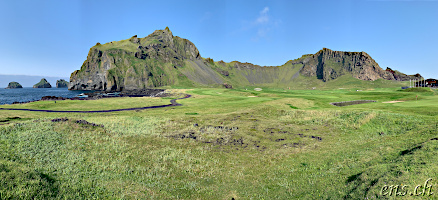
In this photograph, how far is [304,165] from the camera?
1588cm

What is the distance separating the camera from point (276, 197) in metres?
11.9

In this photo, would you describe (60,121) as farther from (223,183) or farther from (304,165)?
(304,165)

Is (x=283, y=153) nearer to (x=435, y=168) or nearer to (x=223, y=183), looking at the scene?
(x=223, y=183)

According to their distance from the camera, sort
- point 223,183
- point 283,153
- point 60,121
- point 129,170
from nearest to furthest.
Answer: point 223,183, point 129,170, point 283,153, point 60,121

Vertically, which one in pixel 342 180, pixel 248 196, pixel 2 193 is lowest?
pixel 248 196

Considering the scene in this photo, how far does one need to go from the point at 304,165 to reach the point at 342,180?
12.9 feet

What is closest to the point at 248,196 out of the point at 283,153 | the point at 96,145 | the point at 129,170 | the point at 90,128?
the point at 283,153

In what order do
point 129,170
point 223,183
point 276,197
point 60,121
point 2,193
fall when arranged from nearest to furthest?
point 2,193
point 276,197
point 223,183
point 129,170
point 60,121

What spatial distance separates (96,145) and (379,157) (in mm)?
25289

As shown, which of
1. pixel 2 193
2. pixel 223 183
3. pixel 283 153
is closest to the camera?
pixel 2 193

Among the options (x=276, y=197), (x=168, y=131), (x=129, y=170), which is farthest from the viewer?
(x=168, y=131)

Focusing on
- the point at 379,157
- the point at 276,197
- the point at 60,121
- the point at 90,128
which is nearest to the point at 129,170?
the point at 276,197

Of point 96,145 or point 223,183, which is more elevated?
point 96,145

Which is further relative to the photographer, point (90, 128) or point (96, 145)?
point (90, 128)
